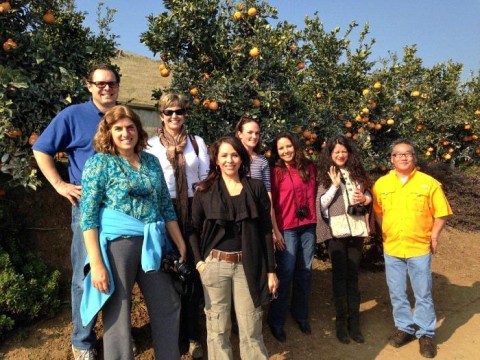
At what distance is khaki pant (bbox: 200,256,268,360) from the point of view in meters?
2.74

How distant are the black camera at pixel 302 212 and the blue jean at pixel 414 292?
0.98 meters

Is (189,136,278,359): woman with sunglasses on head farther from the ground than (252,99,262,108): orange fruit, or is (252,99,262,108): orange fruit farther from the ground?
(252,99,262,108): orange fruit

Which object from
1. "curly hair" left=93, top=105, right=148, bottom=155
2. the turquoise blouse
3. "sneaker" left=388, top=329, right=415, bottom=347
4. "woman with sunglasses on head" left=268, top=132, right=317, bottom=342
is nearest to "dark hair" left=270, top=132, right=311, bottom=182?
"woman with sunglasses on head" left=268, top=132, right=317, bottom=342

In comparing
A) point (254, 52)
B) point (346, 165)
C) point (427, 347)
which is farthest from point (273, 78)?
point (427, 347)

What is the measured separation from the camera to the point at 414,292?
384 cm

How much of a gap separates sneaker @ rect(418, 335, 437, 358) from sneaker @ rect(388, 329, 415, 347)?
14 cm

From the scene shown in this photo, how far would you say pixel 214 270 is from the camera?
9.00 feet

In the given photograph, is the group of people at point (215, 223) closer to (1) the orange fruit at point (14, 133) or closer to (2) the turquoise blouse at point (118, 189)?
(2) the turquoise blouse at point (118, 189)

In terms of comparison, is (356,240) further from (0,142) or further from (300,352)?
(0,142)

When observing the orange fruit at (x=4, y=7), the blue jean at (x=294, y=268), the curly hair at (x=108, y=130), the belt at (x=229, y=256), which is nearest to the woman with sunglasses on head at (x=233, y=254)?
the belt at (x=229, y=256)

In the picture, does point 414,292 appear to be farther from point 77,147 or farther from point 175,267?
point 77,147

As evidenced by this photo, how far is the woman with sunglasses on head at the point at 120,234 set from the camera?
2.29 meters

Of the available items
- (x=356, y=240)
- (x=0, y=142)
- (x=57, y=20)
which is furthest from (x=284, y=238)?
(x=57, y=20)

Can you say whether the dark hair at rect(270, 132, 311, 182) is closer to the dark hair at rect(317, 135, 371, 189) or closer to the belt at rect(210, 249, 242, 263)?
the dark hair at rect(317, 135, 371, 189)
